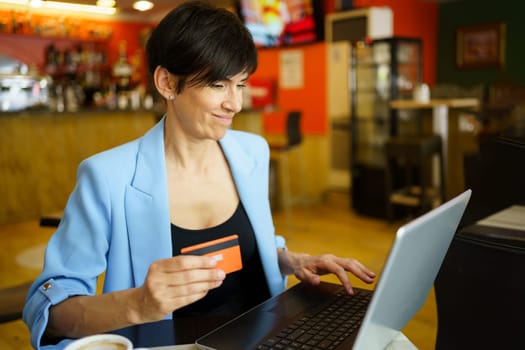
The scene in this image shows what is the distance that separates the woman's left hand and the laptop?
0.02m

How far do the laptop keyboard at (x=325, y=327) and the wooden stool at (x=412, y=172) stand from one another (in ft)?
12.9

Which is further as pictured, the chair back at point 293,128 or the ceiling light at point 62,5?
the chair back at point 293,128

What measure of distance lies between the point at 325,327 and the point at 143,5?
939mm

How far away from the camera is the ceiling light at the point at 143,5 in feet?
4.37

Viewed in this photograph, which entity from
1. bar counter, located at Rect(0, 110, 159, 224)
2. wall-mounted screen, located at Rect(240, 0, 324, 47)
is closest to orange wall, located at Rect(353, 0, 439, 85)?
wall-mounted screen, located at Rect(240, 0, 324, 47)

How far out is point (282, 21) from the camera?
23.7 ft

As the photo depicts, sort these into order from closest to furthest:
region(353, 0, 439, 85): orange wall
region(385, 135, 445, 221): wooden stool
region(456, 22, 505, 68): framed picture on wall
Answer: region(385, 135, 445, 221): wooden stool, region(353, 0, 439, 85): orange wall, region(456, 22, 505, 68): framed picture on wall

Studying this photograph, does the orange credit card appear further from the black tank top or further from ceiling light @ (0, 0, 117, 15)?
ceiling light @ (0, 0, 117, 15)

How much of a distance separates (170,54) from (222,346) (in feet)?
2.08

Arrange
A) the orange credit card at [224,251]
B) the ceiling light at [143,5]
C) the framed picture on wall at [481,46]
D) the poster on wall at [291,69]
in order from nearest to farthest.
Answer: the orange credit card at [224,251] < the ceiling light at [143,5] < the poster on wall at [291,69] < the framed picture on wall at [481,46]

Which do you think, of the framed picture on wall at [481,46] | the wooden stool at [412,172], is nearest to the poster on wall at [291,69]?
the wooden stool at [412,172]

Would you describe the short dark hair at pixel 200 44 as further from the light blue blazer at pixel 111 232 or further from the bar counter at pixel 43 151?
the bar counter at pixel 43 151

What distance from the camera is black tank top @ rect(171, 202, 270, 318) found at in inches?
48.3

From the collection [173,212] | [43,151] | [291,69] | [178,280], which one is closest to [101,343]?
[178,280]
